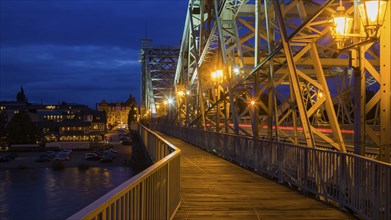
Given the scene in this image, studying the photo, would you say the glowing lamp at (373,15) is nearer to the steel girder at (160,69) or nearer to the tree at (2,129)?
the steel girder at (160,69)

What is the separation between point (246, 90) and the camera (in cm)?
2494

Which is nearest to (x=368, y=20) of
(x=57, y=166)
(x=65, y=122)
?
(x=57, y=166)

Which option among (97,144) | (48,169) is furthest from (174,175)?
(97,144)

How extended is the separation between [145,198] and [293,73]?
8.30m

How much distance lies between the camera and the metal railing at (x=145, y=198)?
149 inches

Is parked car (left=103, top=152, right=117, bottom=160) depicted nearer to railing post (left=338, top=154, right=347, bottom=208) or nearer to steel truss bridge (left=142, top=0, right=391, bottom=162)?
steel truss bridge (left=142, top=0, right=391, bottom=162)

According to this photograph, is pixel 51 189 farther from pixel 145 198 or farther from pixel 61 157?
pixel 145 198

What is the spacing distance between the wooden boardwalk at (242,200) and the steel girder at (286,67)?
165cm

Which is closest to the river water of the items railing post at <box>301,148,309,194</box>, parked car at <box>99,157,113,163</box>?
parked car at <box>99,157,113,163</box>

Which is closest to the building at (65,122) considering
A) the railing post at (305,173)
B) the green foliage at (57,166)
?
the green foliage at (57,166)

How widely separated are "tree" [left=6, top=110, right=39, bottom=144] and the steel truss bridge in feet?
177

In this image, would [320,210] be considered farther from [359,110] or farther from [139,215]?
[139,215]

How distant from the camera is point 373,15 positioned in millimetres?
7742

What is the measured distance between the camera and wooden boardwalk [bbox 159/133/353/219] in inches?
347
